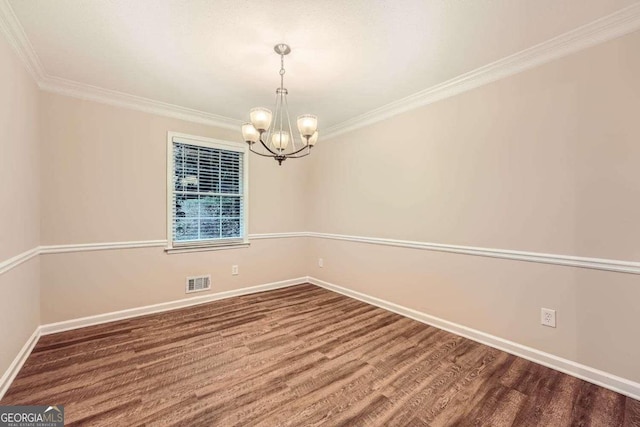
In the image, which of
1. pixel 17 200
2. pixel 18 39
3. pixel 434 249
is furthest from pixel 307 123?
pixel 17 200

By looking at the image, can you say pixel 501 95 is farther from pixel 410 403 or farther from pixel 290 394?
pixel 290 394

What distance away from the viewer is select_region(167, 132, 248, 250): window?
139 inches

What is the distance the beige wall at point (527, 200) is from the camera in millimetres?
1919

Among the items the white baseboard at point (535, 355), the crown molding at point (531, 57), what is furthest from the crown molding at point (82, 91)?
the white baseboard at point (535, 355)

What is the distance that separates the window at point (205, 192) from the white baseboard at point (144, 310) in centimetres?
71

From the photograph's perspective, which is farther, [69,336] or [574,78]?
[69,336]

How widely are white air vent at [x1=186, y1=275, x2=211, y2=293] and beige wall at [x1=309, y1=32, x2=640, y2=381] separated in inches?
90.5

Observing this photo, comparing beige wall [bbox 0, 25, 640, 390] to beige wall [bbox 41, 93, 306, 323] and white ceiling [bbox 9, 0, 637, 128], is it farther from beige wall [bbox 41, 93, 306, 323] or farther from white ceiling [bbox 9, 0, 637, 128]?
white ceiling [bbox 9, 0, 637, 128]

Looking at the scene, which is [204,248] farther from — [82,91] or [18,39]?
[18,39]

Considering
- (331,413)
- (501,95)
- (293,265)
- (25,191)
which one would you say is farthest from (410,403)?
(25,191)

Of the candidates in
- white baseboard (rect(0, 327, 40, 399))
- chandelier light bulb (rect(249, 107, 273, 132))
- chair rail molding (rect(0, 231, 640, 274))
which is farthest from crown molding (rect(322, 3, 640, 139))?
white baseboard (rect(0, 327, 40, 399))

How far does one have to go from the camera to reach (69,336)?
2.71 meters

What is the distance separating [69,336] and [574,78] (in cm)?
504

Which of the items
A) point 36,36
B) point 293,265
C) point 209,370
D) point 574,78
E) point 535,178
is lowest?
point 209,370
